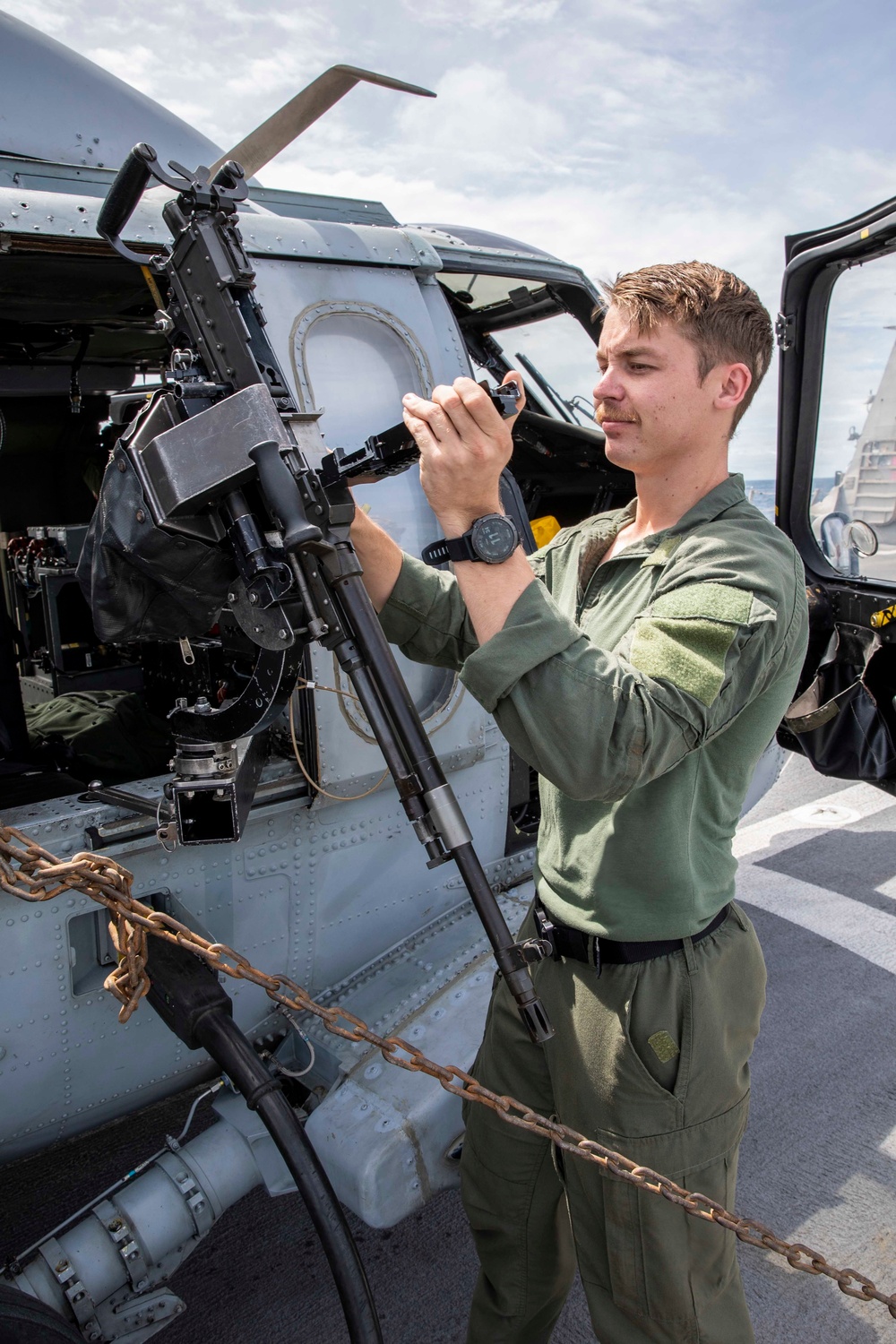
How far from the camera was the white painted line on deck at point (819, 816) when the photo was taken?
5.26 meters

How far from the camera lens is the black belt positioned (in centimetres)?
163

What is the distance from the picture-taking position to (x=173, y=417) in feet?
5.51

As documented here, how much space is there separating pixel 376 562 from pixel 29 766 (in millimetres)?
1981

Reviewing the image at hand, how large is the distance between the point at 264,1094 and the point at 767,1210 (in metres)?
1.72

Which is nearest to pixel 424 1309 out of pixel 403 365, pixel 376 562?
pixel 376 562

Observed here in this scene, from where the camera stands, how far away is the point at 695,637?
1.35m

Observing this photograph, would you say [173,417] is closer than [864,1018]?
Yes

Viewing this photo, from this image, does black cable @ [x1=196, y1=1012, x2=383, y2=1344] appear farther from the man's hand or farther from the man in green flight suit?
the man's hand

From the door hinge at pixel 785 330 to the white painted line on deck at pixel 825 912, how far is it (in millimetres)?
2620

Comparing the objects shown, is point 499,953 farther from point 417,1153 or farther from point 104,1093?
point 104,1093

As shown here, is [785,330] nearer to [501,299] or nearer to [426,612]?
[501,299]

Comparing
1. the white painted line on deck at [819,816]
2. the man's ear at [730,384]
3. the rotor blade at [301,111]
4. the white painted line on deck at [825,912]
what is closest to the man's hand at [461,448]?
the man's ear at [730,384]

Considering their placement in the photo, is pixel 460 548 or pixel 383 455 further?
pixel 383 455

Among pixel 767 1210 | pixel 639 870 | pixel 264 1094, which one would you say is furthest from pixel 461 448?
pixel 767 1210
